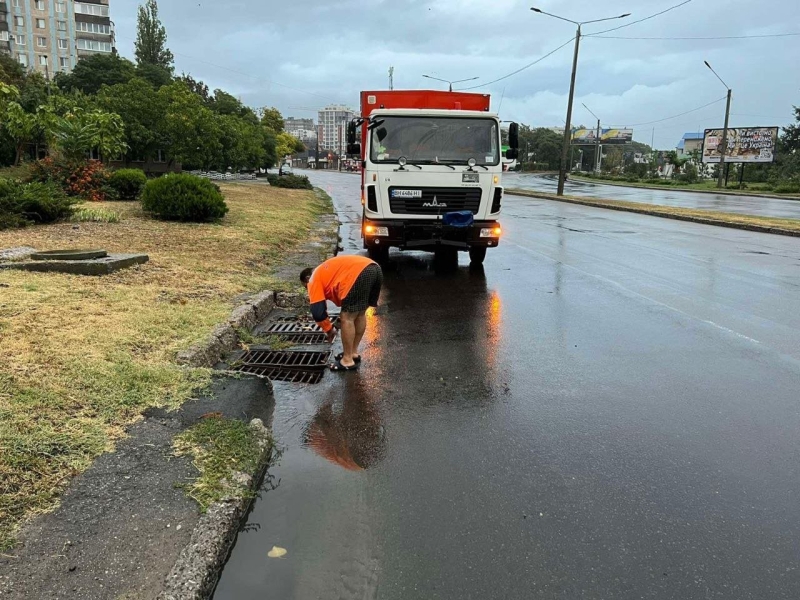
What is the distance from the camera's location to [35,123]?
18.5 m

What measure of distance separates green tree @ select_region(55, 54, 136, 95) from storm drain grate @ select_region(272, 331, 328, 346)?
5698 cm

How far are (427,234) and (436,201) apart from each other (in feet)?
1.85

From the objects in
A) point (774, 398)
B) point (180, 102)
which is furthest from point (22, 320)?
point (180, 102)

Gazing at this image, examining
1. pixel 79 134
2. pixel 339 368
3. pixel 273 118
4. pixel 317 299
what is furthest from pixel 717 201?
pixel 273 118

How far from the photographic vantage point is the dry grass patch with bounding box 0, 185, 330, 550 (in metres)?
3.18

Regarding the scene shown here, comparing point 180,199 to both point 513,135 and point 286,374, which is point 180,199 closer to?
point 513,135

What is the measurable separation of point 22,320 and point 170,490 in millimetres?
3163

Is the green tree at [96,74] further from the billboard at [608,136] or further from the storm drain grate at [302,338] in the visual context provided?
the billboard at [608,136]

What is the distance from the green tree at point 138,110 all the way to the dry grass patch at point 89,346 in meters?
16.8

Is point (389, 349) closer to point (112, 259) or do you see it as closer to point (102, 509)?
point (102, 509)

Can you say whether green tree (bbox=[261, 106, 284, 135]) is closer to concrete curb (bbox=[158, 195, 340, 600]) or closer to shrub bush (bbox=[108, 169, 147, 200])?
shrub bush (bbox=[108, 169, 147, 200])

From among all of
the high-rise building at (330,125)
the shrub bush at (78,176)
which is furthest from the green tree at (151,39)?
the high-rise building at (330,125)

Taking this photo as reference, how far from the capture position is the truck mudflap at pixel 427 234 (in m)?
9.99

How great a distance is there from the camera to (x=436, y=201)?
998 cm
